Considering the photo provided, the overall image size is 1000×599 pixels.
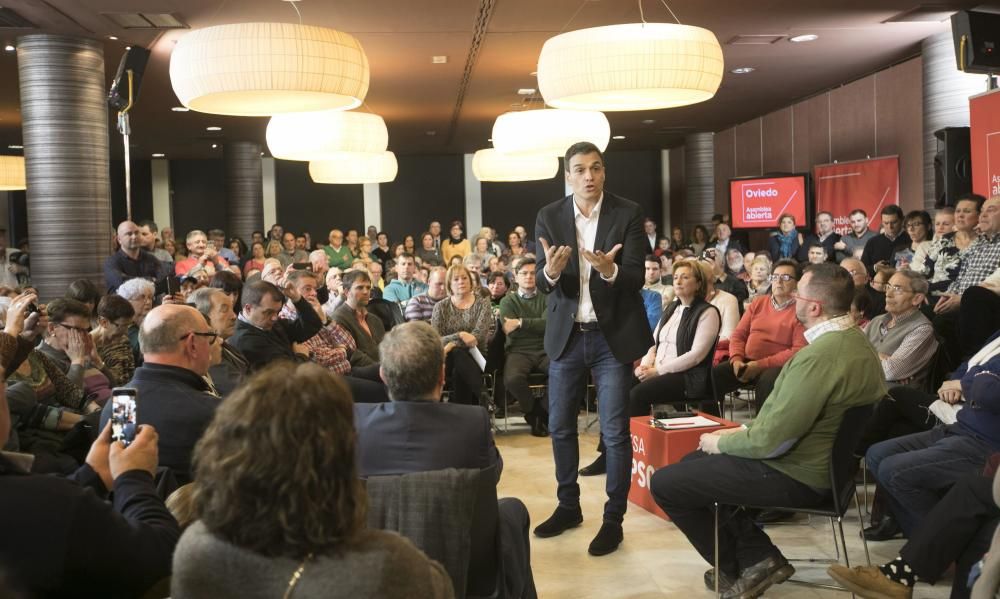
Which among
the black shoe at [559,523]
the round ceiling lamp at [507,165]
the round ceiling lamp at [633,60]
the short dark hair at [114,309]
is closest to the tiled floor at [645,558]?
the black shoe at [559,523]

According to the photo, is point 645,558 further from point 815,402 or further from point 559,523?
point 815,402

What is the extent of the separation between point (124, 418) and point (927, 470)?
8.77ft

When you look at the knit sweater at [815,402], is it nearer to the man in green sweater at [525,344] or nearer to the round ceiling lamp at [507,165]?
the man in green sweater at [525,344]

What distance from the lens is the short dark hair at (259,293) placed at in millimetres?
4879

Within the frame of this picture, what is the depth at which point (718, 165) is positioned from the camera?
17281 mm

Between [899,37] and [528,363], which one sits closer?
[528,363]

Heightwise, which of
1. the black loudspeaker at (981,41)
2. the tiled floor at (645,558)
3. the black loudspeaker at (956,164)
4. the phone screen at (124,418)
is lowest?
the tiled floor at (645,558)

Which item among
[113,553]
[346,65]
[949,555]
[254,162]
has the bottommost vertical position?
[949,555]

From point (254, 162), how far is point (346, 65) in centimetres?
1263

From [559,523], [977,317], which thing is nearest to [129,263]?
[559,523]

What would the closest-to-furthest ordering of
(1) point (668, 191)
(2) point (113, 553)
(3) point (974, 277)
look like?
(2) point (113, 553) → (3) point (974, 277) → (1) point (668, 191)

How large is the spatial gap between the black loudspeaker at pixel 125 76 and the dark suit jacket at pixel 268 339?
2442mm

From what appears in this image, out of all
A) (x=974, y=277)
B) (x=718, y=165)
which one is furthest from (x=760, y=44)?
(x=718, y=165)

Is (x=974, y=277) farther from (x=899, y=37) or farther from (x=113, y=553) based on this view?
(x=113, y=553)
